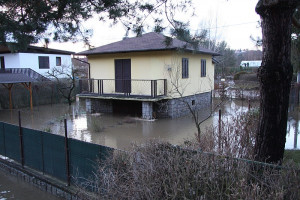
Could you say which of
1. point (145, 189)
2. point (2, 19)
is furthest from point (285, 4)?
point (2, 19)

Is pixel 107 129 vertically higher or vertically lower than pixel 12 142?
lower

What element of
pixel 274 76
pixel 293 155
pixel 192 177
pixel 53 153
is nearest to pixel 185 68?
pixel 293 155

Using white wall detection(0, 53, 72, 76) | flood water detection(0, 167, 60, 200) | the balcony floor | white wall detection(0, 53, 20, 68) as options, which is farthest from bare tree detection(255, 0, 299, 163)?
white wall detection(0, 53, 20, 68)

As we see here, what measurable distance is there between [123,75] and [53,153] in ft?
34.1

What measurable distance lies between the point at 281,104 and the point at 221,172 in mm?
1535

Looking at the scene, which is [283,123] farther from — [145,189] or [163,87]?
[163,87]

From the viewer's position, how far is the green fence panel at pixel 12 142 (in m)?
7.30

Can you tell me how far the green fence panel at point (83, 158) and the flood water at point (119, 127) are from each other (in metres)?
3.48

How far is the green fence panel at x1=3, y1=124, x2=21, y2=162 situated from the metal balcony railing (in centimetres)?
777

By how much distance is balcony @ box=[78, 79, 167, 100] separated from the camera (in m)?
14.6

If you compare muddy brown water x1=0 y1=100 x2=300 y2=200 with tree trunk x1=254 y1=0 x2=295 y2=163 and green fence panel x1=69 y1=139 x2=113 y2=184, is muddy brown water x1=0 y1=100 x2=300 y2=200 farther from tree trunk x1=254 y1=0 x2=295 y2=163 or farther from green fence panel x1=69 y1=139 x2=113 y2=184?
tree trunk x1=254 y1=0 x2=295 y2=163

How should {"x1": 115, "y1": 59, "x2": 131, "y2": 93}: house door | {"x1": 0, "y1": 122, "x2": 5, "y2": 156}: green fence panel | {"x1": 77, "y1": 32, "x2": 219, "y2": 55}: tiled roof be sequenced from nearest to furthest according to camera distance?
{"x1": 0, "y1": 122, "x2": 5, "y2": 156}: green fence panel
{"x1": 77, "y1": 32, "x2": 219, "y2": 55}: tiled roof
{"x1": 115, "y1": 59, "x2": 131, "y2": 93}: house door

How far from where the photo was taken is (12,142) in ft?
24.7

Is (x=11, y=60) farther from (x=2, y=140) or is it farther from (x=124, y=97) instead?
(x=2, y=140)
